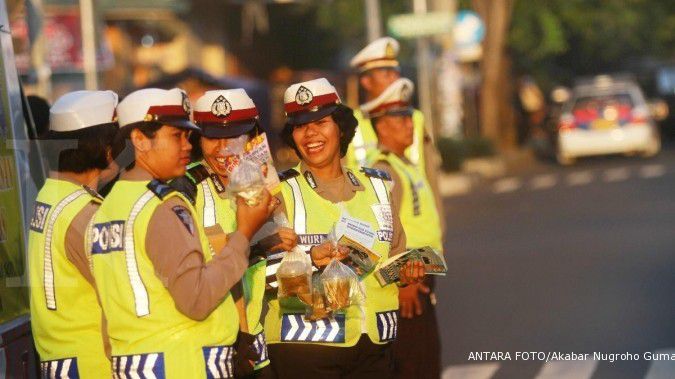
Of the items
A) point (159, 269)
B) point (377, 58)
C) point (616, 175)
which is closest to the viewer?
point (159, 269)

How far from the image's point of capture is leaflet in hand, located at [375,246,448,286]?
238 inches

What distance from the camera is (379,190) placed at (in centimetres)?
616

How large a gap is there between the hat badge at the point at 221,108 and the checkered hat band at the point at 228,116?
0.01 m

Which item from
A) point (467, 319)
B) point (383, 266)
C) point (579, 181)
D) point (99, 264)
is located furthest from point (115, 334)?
point (579, 181)

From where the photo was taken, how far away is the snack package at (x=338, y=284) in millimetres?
5602

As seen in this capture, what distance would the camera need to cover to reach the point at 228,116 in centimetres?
592

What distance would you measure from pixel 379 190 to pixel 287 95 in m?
0.53

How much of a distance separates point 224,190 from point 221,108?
331 millimetres

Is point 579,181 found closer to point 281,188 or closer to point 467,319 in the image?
point 467,319

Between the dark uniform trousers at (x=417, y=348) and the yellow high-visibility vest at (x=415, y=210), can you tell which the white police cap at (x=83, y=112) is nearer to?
the yellow high-visibility vest at (x=415, y=210)

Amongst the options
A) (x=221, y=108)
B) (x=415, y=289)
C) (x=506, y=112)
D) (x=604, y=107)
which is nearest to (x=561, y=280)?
(x=415, y=289)

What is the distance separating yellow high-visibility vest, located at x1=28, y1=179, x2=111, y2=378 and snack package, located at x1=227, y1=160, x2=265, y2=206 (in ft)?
2.41

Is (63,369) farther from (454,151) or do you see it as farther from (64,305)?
(454,151)

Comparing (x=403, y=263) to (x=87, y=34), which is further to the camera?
(x=87, y=34)
